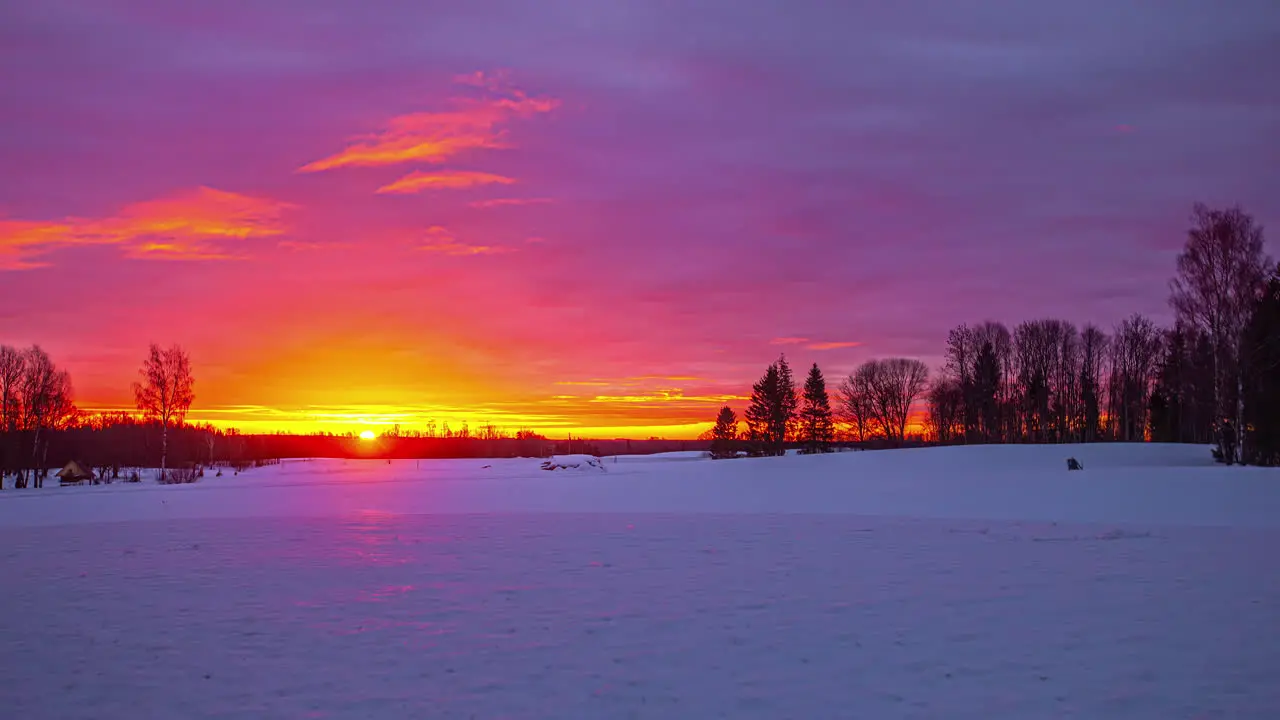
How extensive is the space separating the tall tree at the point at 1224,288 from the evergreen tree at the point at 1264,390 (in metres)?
0.77

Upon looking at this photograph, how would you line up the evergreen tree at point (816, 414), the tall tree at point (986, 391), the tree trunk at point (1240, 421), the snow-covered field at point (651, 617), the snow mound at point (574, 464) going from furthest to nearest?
the evergreen tree at point (816, 414), the tall tree at point (986, 391), the snow mound at point (574, 464), the tree trunk at point (1240, 421), the snow-covered field at point (651, 617)

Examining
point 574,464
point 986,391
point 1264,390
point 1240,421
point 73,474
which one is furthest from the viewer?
point 986,391

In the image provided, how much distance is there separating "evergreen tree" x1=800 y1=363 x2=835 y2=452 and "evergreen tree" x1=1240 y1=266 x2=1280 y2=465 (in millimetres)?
54059

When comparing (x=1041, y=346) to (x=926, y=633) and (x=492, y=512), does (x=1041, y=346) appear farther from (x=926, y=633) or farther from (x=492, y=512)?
(x=926, y=633)

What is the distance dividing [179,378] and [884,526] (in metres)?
60.0

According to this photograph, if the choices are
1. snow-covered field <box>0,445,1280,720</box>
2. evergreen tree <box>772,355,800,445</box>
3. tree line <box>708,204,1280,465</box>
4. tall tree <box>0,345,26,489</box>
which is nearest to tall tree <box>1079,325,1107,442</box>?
tree line <box>708,204,1280,465</box>

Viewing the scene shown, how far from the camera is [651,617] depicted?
988 centimetres

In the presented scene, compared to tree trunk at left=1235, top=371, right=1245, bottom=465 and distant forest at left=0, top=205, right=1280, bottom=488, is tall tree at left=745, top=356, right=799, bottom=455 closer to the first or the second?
distant forest at left=0, top=205, right=1280, bottom=488

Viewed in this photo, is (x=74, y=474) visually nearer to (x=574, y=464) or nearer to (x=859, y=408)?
(x=574, y=464)

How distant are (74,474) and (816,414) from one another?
72.5 meters

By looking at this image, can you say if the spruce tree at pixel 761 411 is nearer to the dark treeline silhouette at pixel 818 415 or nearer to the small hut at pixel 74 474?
the dark treeline silhouette at pixel 818 415

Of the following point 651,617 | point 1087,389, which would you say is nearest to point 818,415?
point 1087,389

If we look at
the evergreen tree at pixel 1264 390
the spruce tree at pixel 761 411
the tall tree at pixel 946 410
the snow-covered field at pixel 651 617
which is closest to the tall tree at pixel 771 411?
the spruce tree at pixel 761 411

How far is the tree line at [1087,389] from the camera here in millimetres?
38125
